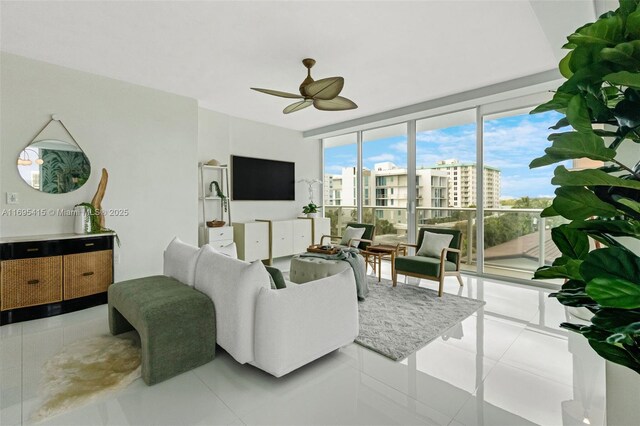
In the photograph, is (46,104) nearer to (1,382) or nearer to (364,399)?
(1,382)

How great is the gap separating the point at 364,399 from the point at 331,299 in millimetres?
685

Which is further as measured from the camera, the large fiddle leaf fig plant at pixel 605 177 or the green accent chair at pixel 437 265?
the green accent chair at pixel 437 265

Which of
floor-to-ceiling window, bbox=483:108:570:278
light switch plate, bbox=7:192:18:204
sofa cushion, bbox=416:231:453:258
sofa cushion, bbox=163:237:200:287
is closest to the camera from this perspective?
sofa cushion, bbox=163:237:200:287

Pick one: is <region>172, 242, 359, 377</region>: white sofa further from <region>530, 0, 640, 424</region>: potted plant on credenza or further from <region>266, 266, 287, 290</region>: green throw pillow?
<region>530, 0, 640, 424</region>: potted plant on credenza

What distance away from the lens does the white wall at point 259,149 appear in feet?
17.9

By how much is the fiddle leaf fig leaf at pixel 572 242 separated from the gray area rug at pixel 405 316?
1781mm

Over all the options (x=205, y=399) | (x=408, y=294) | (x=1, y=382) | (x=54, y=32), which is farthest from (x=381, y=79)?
(x=1, y=382)

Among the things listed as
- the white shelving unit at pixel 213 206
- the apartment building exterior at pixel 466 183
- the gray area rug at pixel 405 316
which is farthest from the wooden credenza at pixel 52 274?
the apartment building exterior at pixel 466 183

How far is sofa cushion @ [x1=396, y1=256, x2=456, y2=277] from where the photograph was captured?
381 cm

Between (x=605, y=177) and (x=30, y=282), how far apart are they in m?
4.51

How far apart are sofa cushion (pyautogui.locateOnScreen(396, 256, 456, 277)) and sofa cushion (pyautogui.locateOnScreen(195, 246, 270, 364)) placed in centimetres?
242

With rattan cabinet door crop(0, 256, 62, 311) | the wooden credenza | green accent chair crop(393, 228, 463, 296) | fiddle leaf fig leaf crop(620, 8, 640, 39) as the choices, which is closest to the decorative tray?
green accent chair crop(393, 228, 463, 296)

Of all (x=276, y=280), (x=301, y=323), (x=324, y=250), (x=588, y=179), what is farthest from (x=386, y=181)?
(x=588, y=179)

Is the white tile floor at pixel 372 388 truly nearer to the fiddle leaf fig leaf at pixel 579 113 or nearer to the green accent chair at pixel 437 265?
the green accent chair at pixel 437 265
